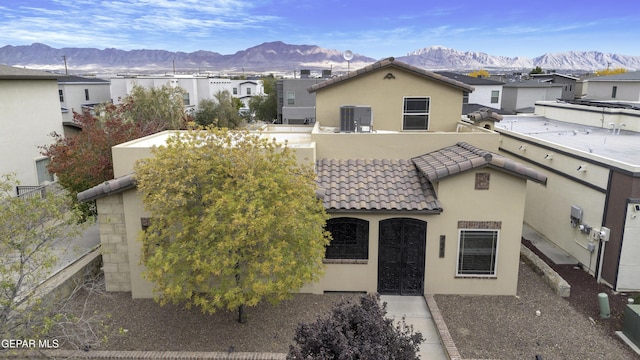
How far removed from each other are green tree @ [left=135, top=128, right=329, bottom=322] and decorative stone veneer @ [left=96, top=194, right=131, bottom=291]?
106 inches

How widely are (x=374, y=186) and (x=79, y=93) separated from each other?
43.5 metres

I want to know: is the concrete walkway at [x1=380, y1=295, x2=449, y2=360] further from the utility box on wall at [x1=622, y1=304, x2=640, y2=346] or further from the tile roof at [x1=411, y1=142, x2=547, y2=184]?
the utility box on wall at [x1=622, y1=304, x2=640, y2=346]

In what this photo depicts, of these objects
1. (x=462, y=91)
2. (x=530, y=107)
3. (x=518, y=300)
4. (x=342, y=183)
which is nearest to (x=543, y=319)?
(x=518, y=300)

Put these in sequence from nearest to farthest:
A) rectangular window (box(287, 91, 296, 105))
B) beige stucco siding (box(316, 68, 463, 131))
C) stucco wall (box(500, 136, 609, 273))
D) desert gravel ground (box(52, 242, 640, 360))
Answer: desert gravel ground (box(52, 242, 640, 360))
stucco wall (box(500, 136, 609, 273))
beige stucco siding (box(316, 68, 463, 131))
rectangular window (box(287, 91, 296, 105))

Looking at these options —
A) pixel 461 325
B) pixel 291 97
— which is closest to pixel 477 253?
pixel 461 325

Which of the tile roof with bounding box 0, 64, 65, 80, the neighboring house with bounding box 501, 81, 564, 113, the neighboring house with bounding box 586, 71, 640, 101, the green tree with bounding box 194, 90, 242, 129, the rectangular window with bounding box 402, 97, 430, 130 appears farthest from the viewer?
the green tree with bounding box 194, 90, 242, 129

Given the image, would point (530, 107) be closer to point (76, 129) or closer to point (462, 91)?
point (462, 91)

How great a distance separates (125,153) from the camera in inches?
512

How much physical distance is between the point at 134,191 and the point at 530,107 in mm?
46384

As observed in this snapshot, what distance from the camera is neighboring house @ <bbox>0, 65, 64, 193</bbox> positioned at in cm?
2308

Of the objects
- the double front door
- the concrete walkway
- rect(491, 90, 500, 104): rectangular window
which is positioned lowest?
the concrete walkway

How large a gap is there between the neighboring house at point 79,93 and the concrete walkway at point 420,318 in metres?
36.9

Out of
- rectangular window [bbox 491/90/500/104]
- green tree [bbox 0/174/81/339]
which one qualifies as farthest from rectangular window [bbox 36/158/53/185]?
rectangular window [bbox 491/90/500/104]

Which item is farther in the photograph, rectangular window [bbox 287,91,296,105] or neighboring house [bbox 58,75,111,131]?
rectangular window [bbox 287,91,296,105]
